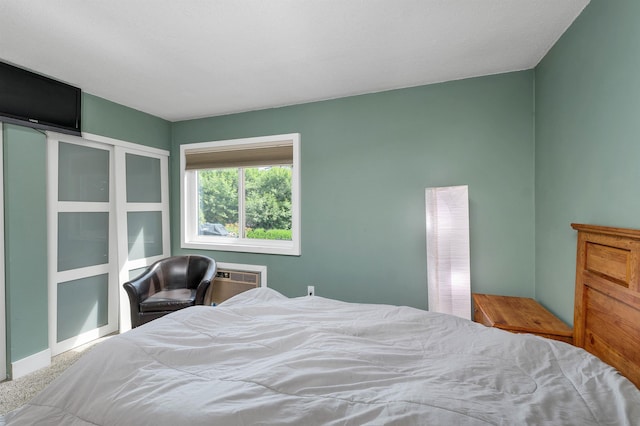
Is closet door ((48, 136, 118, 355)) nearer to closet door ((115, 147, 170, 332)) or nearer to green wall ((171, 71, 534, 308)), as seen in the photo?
closet door ((115, 147, 170, 332))

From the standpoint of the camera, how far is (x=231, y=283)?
3438mm

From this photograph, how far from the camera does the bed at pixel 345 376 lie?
0.88m

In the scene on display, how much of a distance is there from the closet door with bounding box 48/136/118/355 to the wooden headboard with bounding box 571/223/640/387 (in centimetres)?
405

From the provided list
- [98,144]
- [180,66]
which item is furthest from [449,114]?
[98,144]

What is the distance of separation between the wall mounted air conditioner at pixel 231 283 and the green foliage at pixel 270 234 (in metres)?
0.46

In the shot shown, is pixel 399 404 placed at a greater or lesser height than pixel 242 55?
lesser

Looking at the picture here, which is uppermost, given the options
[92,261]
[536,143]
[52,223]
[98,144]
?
[98,144]

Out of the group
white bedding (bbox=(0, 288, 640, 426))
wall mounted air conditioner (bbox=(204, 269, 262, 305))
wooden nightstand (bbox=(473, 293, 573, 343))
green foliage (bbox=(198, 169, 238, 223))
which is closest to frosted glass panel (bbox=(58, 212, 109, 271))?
green foliage (bbox=(198, 169, 238, 223))

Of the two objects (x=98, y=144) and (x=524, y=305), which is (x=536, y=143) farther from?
(x=98, y=144)

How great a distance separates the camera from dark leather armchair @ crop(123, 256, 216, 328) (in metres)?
2.72

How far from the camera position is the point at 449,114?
260 cm

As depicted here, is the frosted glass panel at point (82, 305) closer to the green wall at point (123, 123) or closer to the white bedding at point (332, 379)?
the green wall at point (123, 123)

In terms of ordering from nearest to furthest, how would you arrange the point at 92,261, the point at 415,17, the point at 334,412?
the point at 334,412
the point at 415,17
the point at 92,261

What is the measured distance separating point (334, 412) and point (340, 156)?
2450 mm
